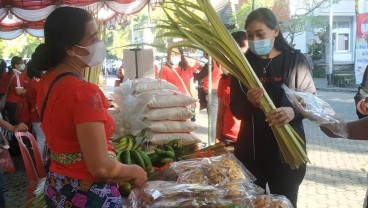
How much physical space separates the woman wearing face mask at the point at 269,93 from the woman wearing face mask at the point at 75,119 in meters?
0.97

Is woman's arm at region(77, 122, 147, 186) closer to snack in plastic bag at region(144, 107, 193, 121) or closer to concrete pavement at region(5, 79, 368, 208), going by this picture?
snack in plastic bag at region(144, 107, 193, 121)

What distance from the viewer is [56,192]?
179cm

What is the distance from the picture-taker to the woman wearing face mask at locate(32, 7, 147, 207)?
162 centimetres

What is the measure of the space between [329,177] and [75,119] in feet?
16.0

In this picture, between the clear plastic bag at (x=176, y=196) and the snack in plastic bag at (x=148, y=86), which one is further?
the snack in plastic bag at (x=148, y=86)

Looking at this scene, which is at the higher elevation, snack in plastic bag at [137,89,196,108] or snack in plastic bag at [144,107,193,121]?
snack in plastic bag at [137,89,196,108]

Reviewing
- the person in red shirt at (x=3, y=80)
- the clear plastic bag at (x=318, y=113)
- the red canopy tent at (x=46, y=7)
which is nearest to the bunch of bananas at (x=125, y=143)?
the clear plastic bag at (x=318, y=113)

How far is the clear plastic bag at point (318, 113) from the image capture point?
6.64 feet

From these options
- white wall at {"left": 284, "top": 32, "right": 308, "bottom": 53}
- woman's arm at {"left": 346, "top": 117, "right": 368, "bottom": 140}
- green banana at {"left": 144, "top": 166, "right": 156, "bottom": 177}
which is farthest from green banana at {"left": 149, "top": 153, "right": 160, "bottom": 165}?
white wall at {"left": 284, "top": 32, "right": 308, "bottom": 53}

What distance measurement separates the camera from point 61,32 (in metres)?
1.71

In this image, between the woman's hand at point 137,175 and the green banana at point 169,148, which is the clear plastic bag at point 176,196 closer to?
the woman's hand at point 137,175

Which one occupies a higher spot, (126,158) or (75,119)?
(75,119)

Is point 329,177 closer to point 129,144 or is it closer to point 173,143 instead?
point 173,143

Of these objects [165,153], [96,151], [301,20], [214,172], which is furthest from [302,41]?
[96,151]
